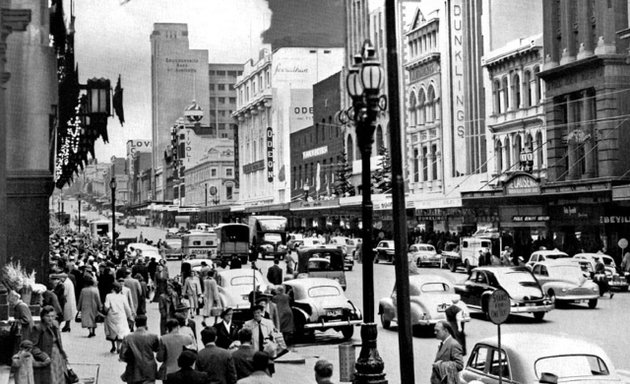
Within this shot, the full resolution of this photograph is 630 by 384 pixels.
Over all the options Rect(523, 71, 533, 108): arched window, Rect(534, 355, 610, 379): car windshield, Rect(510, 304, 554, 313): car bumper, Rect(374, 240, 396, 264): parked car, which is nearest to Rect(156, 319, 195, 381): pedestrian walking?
Rect(534, 355, 610, 379): car windshield

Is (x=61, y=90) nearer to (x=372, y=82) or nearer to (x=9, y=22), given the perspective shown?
(x=9, y=22)

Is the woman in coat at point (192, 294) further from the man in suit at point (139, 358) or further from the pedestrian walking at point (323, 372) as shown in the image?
the pedestrian walking at point (323, 372)

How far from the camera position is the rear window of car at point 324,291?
A: 20750 mm

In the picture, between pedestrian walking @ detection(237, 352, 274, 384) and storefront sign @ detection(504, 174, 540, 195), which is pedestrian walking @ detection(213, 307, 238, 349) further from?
storefront sign @ detection(504, 174, 540, 195)

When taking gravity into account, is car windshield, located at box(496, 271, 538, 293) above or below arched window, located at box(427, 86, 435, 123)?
below

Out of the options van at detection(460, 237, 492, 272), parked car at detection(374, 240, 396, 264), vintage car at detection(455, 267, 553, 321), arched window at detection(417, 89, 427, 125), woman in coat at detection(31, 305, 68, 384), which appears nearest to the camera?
woman in coat at detection(31, 305, 68, 384)

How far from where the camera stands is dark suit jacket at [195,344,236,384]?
35.0ft

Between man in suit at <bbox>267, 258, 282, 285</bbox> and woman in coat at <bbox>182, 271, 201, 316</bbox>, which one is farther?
man in suit at <bbox>267, 258, 282, 285</bbox>

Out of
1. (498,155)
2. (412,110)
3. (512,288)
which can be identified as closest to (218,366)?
(512,288)

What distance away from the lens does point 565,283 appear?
2694cm

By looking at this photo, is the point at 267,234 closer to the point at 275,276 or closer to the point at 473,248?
the point at 473,248

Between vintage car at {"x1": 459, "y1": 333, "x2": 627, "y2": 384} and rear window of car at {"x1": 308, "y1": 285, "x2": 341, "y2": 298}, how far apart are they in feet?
32.0

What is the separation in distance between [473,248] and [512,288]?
753 inches

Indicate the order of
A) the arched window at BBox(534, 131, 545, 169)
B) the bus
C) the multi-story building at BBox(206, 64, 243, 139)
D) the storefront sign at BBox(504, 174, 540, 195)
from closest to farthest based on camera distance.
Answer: the storefront sign at BBox(504, 174, 540, 195) → the arched window at BBox(534, 131, 545, 169) → the bus → the multi-story building at BBox(206, 64, 243, 139)
